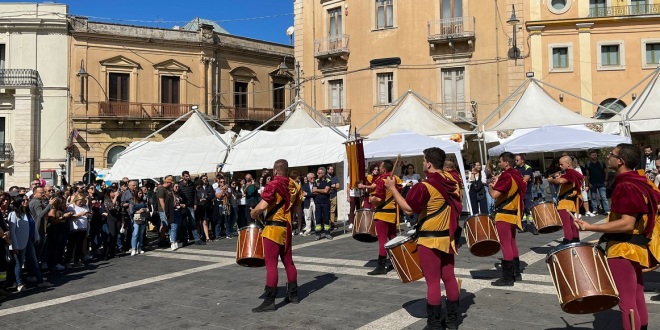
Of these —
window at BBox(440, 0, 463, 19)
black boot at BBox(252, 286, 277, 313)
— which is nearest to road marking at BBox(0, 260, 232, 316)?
black boot at BBox(252, 286, 277, 313)

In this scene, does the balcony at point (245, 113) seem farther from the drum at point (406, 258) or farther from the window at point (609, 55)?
the drum at point (406, 258)

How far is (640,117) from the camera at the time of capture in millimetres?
16859

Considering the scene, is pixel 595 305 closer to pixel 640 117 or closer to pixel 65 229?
pixel 65 229

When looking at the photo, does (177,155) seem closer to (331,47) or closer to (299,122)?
(299,122)

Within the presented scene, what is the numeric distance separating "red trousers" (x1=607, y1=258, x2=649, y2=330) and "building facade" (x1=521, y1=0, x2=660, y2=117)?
68.2ft

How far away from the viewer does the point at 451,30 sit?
971 inches

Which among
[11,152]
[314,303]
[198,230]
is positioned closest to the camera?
[314,303]

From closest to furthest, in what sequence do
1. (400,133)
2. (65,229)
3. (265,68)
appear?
1. (65,229)
2. (400,133)
3. (265,68)

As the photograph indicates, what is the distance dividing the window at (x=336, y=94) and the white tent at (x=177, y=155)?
27.6ft

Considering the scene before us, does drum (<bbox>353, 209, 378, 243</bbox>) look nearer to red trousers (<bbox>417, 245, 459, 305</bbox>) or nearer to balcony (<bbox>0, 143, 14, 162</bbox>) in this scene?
red trousers (<bbox>417, 245, 459, 305</bbox>)

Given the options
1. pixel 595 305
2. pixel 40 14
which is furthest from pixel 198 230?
pixel 40 14

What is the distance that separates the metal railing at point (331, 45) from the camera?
26.8 meters

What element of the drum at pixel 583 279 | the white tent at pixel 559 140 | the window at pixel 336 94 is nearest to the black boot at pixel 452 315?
the drum at pixel 583 279

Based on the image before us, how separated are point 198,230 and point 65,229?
421cm
